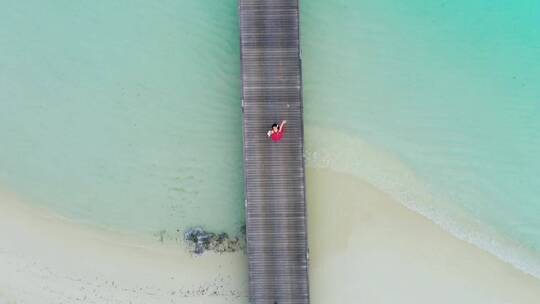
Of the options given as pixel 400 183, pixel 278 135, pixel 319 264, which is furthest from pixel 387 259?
pixel 278 135

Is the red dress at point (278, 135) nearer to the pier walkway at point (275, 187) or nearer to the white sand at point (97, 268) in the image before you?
the pier walkway at point (275, 187)

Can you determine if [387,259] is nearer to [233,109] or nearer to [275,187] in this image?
[275,187]

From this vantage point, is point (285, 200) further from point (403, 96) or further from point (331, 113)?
point (403, 96)

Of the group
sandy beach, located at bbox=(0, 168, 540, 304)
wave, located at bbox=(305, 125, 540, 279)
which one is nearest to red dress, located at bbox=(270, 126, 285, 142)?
wave, located at bbox=(305, 125, 540, 279)

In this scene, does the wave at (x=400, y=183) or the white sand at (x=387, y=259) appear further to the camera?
the wave at (x=400, y=183)

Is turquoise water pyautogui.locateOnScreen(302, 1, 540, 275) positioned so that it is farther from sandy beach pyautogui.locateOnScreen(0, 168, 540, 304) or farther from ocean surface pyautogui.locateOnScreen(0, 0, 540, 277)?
sandy beach pyautogui.locateOnScreen(0, 168, 540, 304)

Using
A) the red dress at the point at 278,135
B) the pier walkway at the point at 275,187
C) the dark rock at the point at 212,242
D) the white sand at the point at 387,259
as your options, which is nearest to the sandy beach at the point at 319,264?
the white sand at the point at 387,259
